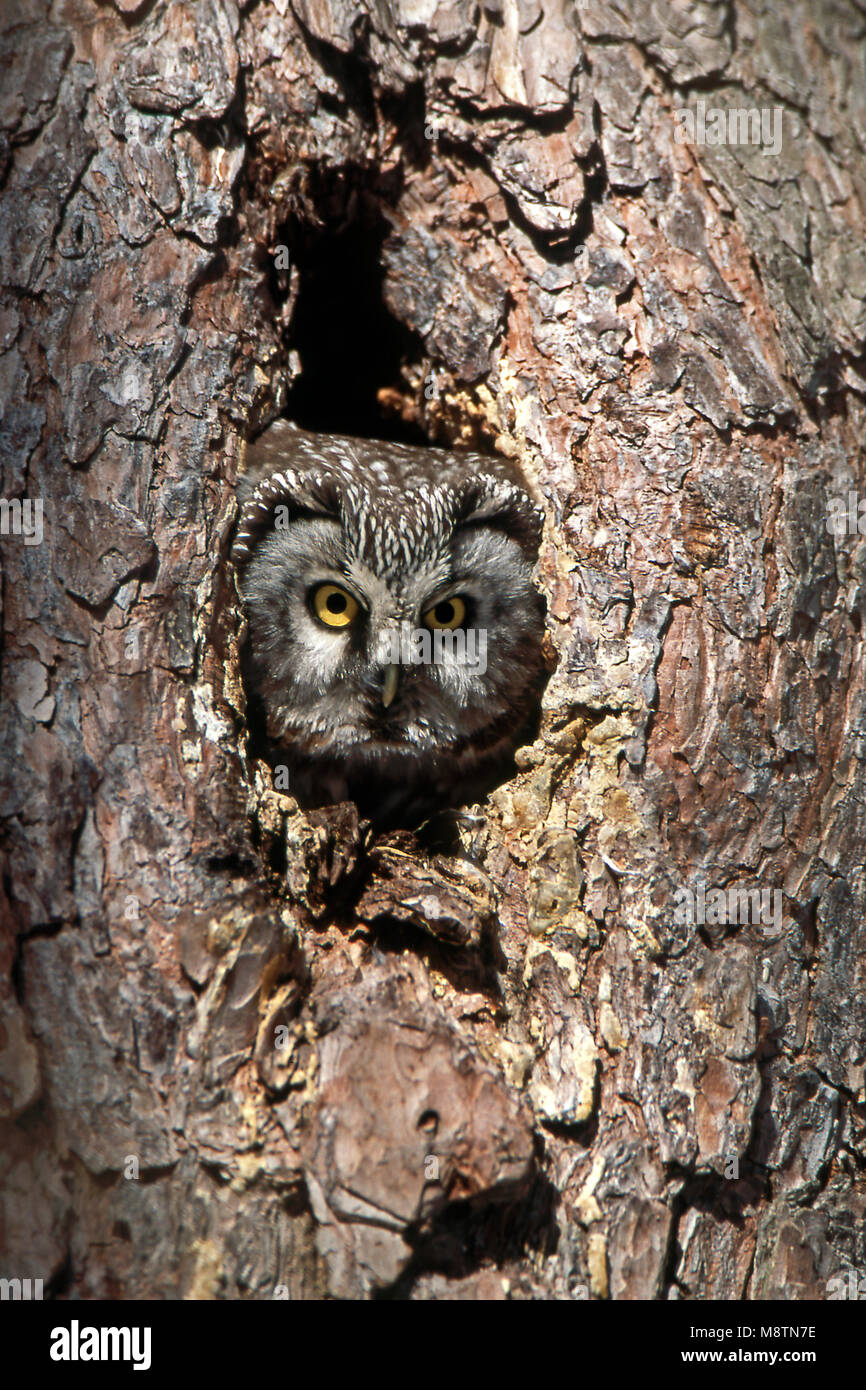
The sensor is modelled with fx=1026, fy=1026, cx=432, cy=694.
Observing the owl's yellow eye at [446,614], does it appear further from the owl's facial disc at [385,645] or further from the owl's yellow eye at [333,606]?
the owl's yellow eye at [333,606]

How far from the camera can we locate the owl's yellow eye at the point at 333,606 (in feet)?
10.5

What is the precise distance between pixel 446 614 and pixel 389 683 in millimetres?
336

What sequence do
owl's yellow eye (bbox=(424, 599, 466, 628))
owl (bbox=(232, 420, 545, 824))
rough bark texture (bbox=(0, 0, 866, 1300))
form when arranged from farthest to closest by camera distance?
owl's yellow eye (bbox=(424, 599, 466, 628)), owl (bbox=(232, 420, 545, 824)), rough bark texture (bbox=(0, 0, 866, 1300))

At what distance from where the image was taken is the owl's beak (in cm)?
313

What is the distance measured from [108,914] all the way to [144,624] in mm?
690

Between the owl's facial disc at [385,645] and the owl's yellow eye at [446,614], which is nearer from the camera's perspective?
the owl's facial disc at [385,645]

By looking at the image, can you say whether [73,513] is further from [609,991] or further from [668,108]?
[668,108]

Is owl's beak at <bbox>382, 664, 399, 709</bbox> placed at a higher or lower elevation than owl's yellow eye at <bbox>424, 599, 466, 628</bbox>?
lower

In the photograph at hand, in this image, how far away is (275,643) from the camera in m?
3.20

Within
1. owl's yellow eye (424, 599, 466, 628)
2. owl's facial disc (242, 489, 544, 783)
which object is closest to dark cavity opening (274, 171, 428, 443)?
owl's facial disc (242, 489, 544, 783)

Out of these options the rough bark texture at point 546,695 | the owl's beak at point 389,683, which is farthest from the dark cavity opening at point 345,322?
the owl's beak at point 389,683

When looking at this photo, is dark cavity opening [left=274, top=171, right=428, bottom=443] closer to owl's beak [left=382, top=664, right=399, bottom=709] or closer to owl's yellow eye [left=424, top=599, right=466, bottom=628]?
owl's yellow eye [left=424, top=599, right=466, bottom=628]
